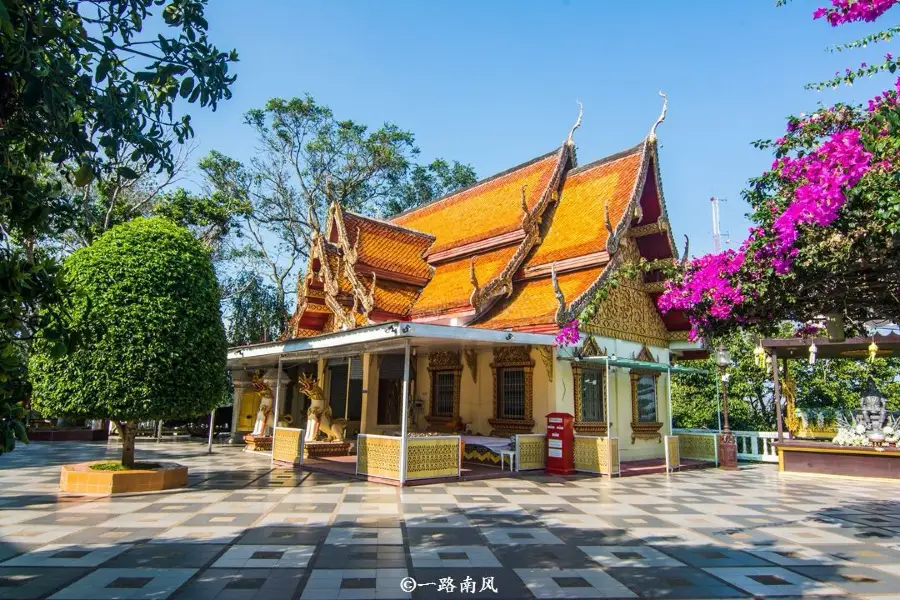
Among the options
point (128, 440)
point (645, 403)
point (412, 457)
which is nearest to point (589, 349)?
point (645, 403)

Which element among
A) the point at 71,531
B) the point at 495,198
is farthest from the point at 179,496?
the point at 495,198

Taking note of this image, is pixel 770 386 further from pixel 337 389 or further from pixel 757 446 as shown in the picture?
pixel 337 389

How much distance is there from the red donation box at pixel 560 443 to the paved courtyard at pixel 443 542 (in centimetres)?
129

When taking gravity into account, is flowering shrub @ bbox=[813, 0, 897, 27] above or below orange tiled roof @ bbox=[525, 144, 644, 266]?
below

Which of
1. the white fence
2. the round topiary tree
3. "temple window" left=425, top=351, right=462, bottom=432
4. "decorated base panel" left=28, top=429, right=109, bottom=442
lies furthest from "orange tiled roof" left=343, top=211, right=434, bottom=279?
"decorated base panel" left=28, top=429, right=109, bottom=442

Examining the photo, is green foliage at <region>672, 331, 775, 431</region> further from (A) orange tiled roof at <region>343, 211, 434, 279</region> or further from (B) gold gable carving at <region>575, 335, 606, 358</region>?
(A) orange tiled roof at <region>343, 211, 434, 279</region>

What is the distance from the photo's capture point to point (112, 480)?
840 centimetres

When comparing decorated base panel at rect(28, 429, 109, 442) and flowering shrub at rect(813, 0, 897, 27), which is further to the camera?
decorated base panel at rect(28, 429, 109, 442)

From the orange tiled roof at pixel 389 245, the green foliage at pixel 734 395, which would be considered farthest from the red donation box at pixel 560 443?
the green foliage at pixel 734 395

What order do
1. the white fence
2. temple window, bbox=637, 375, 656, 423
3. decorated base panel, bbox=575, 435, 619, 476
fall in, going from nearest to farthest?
decorated base panel, bbox=575, 435, 619, 476 → temple window, bbox=637, 375, 656, 423 → the white fence

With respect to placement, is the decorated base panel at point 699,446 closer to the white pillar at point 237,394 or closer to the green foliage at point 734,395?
the green foliage at point 734,395

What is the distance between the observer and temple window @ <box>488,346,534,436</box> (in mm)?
12203

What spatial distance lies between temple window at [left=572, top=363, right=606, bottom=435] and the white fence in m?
3.41

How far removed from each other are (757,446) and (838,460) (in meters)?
3.20
